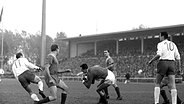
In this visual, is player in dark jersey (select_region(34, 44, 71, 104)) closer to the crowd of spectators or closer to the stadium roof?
the crowd of spectators

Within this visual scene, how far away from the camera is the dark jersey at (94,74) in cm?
1038

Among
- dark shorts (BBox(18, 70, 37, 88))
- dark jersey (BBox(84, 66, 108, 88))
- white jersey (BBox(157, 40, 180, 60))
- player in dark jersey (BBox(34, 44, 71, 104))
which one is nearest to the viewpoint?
player in dark jersey (BBox(34, 44, 71, 104))

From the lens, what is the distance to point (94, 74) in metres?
10.6

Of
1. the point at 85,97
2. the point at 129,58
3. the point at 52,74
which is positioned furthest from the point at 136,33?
the point at 52,74

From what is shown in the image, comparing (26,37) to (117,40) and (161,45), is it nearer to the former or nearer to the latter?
(117,40)

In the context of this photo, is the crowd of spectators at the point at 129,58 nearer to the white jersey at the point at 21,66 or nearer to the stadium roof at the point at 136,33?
the stadium roof at the point at 136,33

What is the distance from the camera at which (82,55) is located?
67.8m

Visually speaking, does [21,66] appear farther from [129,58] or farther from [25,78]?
[129,58]

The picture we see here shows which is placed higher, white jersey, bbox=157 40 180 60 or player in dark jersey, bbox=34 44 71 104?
white jersey, bbox=157 40 180 60

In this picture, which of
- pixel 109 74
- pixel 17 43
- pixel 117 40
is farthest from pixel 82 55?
pixel 109 74

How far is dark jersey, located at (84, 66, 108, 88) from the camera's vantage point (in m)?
10.4

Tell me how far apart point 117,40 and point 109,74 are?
161 feet

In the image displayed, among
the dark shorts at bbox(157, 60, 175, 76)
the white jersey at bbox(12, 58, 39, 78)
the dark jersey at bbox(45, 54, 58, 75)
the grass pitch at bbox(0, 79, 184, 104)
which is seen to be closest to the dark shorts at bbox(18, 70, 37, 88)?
the white jersey at bbox(12, 58, 39, 78)

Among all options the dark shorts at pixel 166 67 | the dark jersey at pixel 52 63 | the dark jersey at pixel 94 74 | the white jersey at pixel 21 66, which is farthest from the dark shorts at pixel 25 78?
the dark shorts at pixel 166 67
